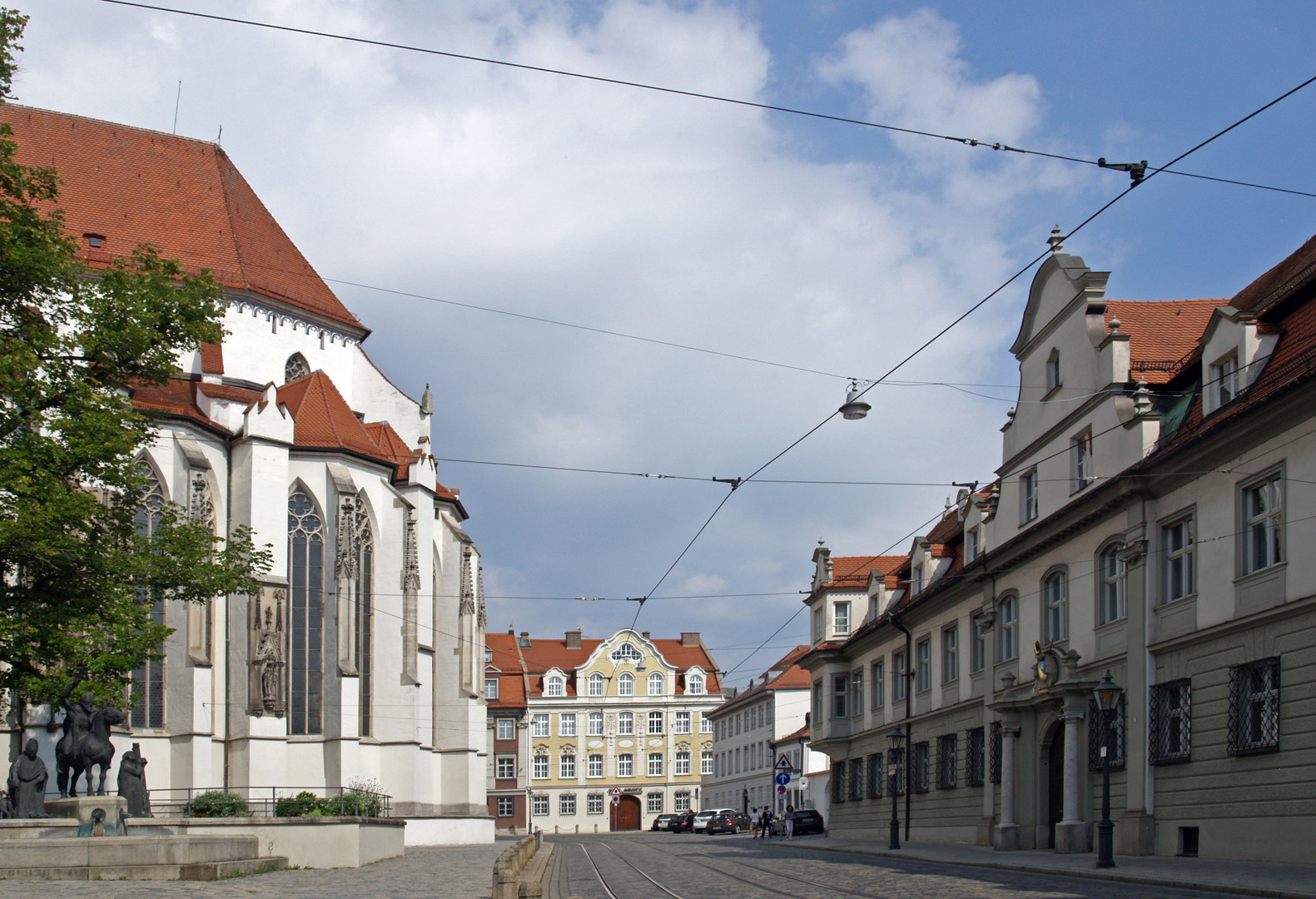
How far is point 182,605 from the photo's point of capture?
35875 millimetres

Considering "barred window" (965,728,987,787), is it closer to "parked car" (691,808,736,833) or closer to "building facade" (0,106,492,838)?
"building facade" (0,106,492,838)

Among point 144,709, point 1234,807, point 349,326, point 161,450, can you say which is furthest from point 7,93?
point 349,326

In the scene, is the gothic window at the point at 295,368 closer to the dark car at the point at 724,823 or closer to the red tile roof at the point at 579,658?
the dark car at the point at 724,823

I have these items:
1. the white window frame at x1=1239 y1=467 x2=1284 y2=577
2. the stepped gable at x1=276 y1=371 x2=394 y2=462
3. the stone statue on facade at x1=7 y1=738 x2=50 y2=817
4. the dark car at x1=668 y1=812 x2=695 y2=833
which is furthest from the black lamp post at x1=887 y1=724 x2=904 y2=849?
the dark car at x1=668 y1=812 x2=695 y2=833

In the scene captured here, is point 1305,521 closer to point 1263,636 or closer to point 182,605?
point 1263,636

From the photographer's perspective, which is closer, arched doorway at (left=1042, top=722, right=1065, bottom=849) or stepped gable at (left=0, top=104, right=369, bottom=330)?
arched doorway at (left=1042, top=722, right=1065, bottom=849)

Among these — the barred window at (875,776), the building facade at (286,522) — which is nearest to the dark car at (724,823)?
the building facade at (286,522)

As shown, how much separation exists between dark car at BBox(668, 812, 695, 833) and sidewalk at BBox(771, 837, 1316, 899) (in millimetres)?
37379

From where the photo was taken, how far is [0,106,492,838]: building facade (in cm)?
3675

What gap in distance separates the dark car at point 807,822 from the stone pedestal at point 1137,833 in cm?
2875

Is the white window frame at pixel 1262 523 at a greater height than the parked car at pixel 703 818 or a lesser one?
greater

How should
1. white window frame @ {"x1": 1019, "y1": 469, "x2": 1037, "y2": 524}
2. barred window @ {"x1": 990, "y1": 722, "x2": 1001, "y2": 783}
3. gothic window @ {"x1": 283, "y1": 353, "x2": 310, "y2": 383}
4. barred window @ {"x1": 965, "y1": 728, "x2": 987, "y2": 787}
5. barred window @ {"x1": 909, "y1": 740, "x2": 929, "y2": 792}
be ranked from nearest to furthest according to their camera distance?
1. white window frame @ {"x1": 1019, "y1": 469, "x2": 1037, "y2": 524}
2. barred window @ {"x1": 990, "y1": 722, "x2": 1001, "y2": 783}
3. barred window @ {"x1": 965, "y1": 728, "x2": 987, "y2": 787}
4. barred window @ {"x1": 909, "y1": 740, "x2": 929, "y2": 792}
5. gothic window @ {"x1": 283, "y1": 353, "x2": 310, "y2": 383}

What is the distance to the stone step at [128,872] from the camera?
Answer: 17359 millimetres

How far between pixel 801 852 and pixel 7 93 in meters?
22.6
